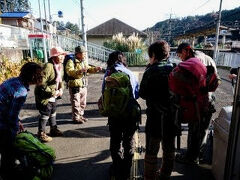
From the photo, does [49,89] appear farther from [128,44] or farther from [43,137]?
[128,44]

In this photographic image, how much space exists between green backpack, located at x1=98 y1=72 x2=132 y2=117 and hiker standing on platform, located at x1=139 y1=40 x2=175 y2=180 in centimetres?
24

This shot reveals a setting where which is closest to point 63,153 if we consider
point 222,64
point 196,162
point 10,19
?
point 196,162

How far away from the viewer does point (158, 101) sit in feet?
8.04

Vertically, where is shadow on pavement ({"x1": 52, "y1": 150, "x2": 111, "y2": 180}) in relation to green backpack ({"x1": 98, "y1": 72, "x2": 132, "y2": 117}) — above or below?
below

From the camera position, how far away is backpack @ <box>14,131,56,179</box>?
2.70m

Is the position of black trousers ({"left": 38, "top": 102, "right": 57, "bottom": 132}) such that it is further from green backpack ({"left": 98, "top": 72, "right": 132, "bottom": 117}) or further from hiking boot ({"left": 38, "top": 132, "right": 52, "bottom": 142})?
green backpack ({"left": 98, "top": 72, "right": 132, "bottom": 117})

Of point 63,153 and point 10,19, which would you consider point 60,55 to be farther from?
point 10,19

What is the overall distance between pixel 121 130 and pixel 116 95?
0.51 meters

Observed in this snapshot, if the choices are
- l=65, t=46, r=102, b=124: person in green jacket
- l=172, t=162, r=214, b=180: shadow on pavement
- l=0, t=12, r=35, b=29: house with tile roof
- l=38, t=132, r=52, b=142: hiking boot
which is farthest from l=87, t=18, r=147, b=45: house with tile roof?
l=172, t=162, r=214, b=180: shadow on pavement

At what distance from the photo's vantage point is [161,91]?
2438 mm

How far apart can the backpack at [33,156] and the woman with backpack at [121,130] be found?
977 millimetres

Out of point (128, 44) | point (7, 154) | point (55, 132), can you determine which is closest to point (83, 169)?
point (7, 154)

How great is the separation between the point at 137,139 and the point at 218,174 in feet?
6.01

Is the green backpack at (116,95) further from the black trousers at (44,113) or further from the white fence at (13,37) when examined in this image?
the white fence at (13,37)
